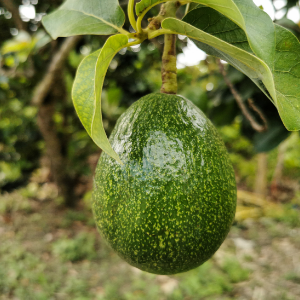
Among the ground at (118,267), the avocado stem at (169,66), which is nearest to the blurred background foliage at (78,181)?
the ground at (118,267)

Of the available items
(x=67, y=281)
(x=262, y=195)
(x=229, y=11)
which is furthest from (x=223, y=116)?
(x=262, y=195)

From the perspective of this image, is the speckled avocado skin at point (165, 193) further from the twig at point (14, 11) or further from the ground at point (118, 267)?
the twig at point (14, 11)

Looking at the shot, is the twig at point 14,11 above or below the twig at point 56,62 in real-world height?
above

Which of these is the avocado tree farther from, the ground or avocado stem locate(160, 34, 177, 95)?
the ground

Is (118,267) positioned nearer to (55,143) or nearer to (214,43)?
(55,143)

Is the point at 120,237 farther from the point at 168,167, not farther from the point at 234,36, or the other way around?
the point at 234,36

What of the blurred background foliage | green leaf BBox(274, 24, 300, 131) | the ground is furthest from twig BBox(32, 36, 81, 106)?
the ground

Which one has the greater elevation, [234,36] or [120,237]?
[234,36]
